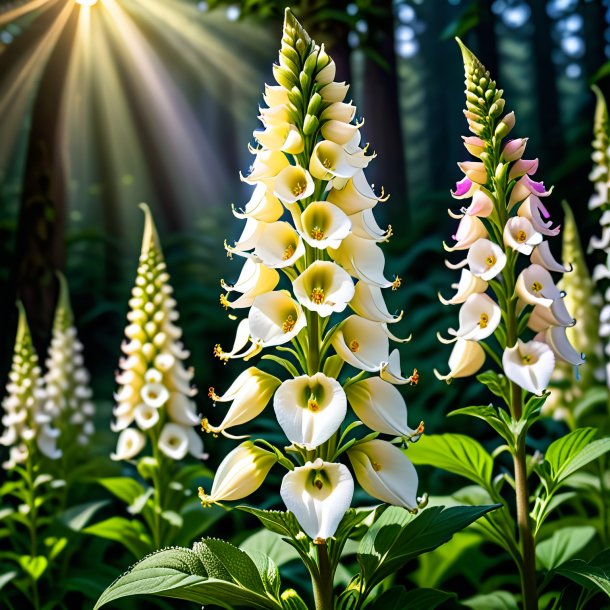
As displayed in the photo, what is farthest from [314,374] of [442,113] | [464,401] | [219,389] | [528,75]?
[528,75]

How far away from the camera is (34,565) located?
1.98 meters

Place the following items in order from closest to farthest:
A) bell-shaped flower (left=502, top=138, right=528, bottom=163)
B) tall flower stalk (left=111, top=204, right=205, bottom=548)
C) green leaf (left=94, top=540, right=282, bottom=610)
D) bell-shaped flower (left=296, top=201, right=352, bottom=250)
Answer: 1. green leaf (left=94, top=540, right=282, bottom=610)
2. bell-shaped flower (left=296, top=201, right=352, bottom=250)
3. bell-shaped flower (left=502, top=138, right=528, bottom=163)
4. tall flower stalk (left=111, top=204, right=205, bottom=548)

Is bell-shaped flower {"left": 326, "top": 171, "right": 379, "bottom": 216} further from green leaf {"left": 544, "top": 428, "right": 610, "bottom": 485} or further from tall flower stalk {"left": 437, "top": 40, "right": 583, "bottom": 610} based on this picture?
green leaf {"left": 544, "top": 428, "right": 610, "bottom": 485}

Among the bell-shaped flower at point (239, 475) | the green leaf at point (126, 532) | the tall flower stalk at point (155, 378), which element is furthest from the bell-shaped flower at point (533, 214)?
the green leaf at point (126, 532)

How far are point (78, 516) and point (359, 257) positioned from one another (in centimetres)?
151

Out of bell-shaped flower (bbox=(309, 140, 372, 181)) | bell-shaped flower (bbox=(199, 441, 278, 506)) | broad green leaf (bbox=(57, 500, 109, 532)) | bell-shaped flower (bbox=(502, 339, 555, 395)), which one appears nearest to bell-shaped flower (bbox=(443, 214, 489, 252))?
bell-shaped flower (bbox=(502, 339, 555, 395))

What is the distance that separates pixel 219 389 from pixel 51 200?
119cm

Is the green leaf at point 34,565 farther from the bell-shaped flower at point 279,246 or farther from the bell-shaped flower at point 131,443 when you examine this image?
the bell-shaped flower at point 279,246

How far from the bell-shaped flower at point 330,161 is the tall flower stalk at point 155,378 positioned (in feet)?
3.39

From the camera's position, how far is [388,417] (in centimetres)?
104

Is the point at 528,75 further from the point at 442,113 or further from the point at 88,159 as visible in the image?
the point at 88,159

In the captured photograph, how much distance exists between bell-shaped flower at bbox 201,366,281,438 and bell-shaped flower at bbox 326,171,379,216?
296 millimetres

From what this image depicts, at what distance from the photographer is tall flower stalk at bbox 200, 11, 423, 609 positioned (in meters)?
1.01

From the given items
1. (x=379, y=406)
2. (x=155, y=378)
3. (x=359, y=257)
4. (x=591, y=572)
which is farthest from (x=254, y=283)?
(x=155, y=378)
